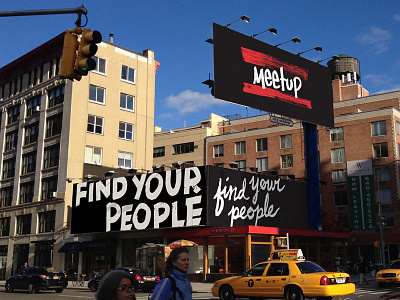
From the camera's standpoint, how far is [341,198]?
6906cm

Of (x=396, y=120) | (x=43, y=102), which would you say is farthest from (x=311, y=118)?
(x=43, y=102)

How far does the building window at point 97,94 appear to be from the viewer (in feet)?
177

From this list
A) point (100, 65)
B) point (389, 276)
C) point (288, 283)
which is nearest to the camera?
point (288, 283)

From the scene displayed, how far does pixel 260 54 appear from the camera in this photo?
143 feet

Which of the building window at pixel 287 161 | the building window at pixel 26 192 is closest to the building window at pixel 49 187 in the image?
the building window at pixel 26 192

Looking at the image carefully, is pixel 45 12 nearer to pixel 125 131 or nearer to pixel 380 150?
pixel 125 131

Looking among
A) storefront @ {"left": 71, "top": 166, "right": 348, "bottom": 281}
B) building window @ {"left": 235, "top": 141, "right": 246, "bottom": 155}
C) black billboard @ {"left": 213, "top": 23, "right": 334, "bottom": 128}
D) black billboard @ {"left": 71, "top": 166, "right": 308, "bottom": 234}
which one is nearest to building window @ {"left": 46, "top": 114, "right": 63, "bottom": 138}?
storefront @ {"left": 71, "top": 166, "right": 348, "bottom": 281}

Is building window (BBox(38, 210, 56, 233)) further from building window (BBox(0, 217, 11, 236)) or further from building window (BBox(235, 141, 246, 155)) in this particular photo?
building window (BBox(235, 141, 246, 155))

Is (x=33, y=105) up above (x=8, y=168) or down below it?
above

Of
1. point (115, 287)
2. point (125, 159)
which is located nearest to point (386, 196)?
point (125, 159)

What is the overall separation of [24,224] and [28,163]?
270 inches

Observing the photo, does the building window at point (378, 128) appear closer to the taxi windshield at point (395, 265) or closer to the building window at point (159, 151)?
the building window at point (159, 151)

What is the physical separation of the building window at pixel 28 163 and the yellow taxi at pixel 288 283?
40173mm

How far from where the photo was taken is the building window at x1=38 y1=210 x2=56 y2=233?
170 feet
